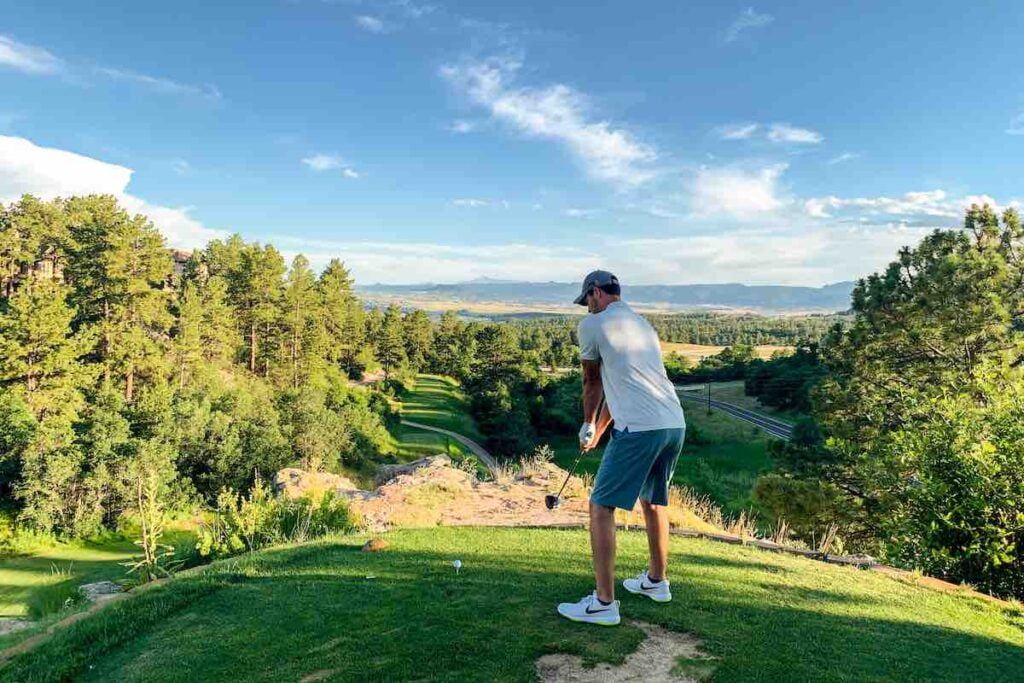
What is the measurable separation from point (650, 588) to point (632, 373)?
1.88 m

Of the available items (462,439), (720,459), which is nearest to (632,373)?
(720,459)

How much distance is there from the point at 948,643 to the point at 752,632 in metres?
1.46

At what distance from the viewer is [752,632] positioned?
4281mm

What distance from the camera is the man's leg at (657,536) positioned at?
15.4ft

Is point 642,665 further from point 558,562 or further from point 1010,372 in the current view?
point 1010,372

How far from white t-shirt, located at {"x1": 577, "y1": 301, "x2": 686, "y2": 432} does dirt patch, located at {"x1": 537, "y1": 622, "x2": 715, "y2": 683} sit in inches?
59.2

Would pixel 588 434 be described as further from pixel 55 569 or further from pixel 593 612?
pixel 55 569

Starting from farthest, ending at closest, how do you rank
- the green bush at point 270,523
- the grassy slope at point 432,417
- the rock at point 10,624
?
1. the grassy slope at point 432,417
2. the rock at point 10,624
3. the green bush at point 270,523

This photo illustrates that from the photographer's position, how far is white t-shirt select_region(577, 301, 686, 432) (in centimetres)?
434

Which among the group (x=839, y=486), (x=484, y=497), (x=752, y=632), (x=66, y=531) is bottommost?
(x=66, y=531)

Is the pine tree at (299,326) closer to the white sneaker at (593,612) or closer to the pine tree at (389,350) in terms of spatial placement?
the pine tree at (389,350)

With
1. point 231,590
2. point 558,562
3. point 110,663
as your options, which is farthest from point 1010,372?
point 110,663

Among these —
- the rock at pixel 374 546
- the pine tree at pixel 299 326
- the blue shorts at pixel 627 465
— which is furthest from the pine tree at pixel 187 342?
the blue shorts at pixel 627 465

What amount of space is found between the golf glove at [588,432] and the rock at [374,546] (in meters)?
3.26
